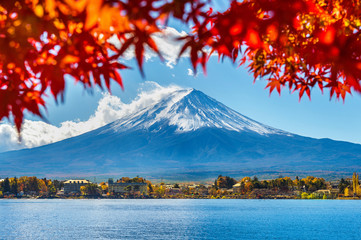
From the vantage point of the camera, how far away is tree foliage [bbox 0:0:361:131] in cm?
347

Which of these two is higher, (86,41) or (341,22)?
(341,22)

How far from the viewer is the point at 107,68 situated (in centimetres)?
456

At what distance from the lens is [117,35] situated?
4.71 meters

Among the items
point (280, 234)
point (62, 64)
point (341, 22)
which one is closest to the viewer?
point (62, 64)

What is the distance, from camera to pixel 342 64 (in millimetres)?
4715

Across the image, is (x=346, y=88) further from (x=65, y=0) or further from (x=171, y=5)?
(x=65, y=0)

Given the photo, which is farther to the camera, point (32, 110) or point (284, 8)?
point (32, 110)

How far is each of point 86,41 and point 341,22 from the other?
11.3 feet

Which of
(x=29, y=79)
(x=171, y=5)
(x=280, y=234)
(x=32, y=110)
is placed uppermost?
(x=171, y=5)

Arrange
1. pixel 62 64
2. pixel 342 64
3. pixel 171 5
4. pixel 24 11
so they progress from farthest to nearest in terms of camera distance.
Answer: pixel 342 64 → pixel 62 64 → pixel 24 11 → pixel 171 5

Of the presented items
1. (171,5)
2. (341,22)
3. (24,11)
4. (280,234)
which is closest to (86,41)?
(24,11)

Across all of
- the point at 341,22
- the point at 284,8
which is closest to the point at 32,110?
the point at 284,8

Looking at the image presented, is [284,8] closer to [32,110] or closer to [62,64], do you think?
[62,64]

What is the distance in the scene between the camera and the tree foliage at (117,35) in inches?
Result: 136
